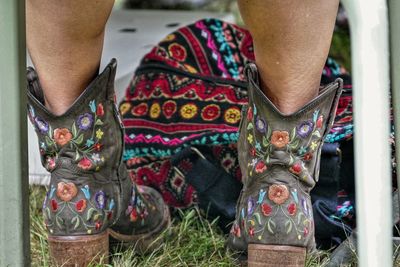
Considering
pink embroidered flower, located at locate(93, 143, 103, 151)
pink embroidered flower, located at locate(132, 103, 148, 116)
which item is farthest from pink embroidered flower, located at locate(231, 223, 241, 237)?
Result: pink embroidered flower, located at locate(132, 103, 148, 116)

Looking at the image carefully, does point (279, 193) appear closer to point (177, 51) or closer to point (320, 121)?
point (320, 121)

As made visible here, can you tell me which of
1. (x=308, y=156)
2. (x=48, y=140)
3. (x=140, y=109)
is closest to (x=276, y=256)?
(x=308, y=156)

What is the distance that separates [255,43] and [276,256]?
1.04 feet

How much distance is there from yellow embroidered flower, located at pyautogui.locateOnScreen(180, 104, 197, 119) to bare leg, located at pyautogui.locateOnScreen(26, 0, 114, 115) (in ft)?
1.65

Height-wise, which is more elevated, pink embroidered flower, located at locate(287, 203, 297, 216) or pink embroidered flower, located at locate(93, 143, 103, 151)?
pink embroidered flower, located at locate(93, 143, 103, 151)

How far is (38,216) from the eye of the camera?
165 centimetres

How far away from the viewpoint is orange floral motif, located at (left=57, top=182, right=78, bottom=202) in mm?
1270

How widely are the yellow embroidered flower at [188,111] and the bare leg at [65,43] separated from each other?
502 mm

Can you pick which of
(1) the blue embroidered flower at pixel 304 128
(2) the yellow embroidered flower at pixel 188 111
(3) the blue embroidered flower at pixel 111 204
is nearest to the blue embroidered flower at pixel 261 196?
(1) the blue embroidered flower at pixel 304 128

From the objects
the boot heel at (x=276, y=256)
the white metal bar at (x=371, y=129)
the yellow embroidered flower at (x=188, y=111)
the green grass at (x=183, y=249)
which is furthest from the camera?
the yellow embroidered flower at (x=188, y=111)

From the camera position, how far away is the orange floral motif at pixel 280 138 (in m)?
1.22

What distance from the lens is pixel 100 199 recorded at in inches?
51.0

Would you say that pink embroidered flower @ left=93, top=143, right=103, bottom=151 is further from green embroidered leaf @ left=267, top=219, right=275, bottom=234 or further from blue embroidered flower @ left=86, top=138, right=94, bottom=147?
green embroidered leaf @ left=267, top=219, right=275, bottom=234

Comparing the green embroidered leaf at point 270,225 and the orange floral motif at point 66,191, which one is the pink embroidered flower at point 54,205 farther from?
the green embroidered leaf at point 270,225
